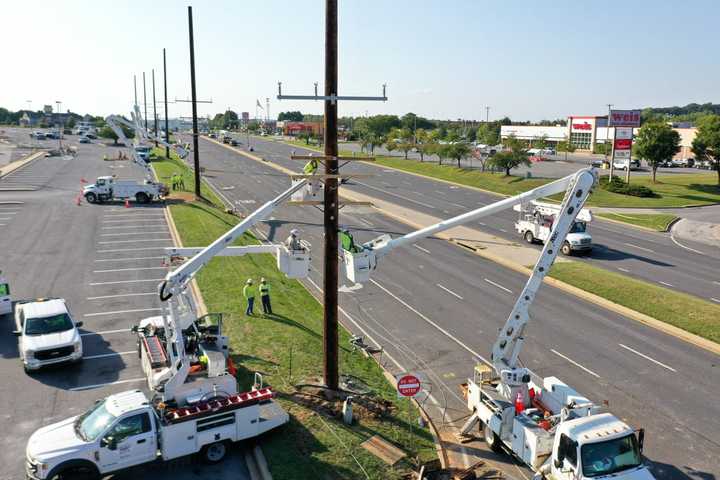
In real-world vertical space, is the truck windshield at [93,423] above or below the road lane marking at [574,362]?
above

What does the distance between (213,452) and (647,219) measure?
45115mm

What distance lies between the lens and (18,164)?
76.1 meters

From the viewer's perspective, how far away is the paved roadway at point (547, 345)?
15.9 m

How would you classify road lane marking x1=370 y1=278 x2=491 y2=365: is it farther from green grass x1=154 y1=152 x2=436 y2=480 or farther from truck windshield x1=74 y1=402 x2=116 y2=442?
truck windshield x1=74 y1=402 x2=116 y2=442

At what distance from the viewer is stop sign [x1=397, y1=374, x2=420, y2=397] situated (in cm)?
1286

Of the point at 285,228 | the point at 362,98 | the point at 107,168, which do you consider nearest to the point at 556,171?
the point at 285,228

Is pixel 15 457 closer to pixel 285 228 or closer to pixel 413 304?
pixel 413 304

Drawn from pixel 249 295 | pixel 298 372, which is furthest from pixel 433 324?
pixel 298 372

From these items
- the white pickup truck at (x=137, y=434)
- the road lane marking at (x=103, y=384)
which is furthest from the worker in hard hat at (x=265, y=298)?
the white pickup truck at (x=137, y=434)

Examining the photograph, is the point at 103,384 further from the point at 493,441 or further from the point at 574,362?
the point at 574,362

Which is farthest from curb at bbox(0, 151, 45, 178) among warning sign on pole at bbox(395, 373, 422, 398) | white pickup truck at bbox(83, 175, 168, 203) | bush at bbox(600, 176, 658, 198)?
bush at bbox(600, 176, 658, 198)

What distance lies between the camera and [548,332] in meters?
22.5

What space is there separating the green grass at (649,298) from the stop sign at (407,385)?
14.5 metres

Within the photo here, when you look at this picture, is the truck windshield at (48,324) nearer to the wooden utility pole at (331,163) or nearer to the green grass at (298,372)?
the green grass at (298,372)
